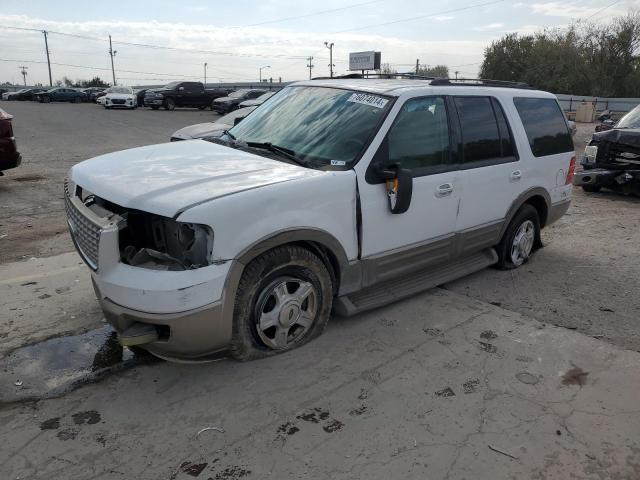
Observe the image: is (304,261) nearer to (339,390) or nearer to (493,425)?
(339,390)

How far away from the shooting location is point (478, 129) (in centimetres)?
466

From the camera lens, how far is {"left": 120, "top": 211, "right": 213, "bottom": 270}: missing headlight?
119 inches

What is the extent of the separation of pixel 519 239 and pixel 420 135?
206 cm

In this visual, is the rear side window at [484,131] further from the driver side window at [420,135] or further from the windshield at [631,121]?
the windshield at [631,121]

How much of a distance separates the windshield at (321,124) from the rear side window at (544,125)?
6.33 ft

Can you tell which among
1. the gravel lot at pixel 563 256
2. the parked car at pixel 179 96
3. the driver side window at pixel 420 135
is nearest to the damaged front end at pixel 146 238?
the driver side window at pixel 420 135

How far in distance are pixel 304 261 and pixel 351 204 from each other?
0.53m

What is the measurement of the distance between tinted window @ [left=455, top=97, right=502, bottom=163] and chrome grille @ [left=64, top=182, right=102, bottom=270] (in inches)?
117

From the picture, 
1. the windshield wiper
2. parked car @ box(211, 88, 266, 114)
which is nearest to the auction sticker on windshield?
the windshield wiper

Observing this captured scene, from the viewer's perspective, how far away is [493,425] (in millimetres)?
2967

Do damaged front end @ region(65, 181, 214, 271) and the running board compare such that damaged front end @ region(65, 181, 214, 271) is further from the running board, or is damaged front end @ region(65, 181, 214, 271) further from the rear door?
the rear door

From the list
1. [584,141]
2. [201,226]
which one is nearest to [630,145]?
[201,226]

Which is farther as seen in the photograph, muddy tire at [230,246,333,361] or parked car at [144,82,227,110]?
parked car at [144,82,227,110]

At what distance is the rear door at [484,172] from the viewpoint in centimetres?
452
